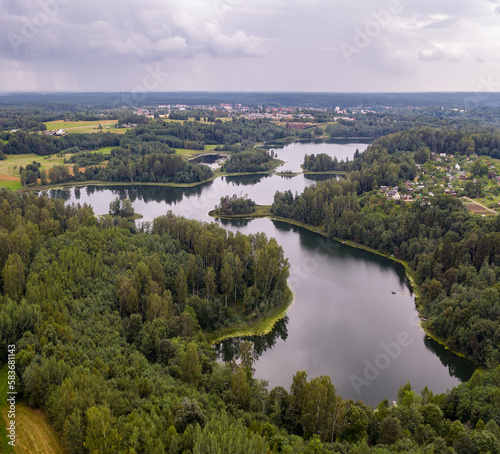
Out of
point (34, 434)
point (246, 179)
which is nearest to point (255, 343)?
point (34, 434)

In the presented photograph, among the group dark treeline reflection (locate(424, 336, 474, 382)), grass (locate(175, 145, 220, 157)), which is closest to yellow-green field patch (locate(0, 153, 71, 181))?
grass (locate(175, 145, 220, 157))

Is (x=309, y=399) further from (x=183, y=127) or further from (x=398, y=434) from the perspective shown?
(x=183, y=127)

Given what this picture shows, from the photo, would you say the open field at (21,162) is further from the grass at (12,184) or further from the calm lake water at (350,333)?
the calm lake water at (350,333)

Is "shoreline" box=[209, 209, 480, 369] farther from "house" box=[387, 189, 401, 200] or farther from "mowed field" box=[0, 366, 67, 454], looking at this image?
"mowed field" box=[0, 366, 67, 454]

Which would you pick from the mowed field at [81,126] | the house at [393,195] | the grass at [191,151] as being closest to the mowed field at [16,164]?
the mowed field at [81,126]

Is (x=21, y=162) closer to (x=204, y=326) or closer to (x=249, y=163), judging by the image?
(x=249, y=163)
